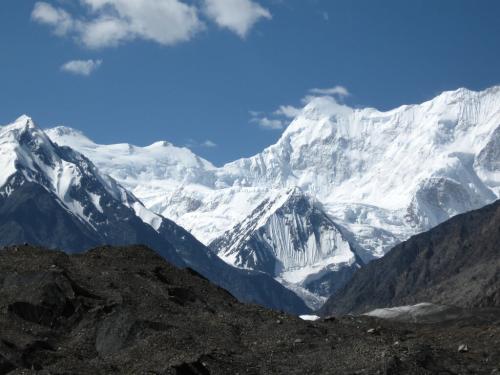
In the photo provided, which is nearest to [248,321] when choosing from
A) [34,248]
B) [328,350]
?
[328,350]

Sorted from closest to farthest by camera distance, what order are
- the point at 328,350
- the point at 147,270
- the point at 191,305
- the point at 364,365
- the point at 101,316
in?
the point at 364,365 → the point at 328,350 → the point at 101,316 → the point at 191,305 → the point at 147,270

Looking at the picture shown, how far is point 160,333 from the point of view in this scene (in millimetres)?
58969

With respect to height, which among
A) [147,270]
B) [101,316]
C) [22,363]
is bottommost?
[22,363]

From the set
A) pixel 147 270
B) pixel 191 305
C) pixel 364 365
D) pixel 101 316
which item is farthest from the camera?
pixel 147 270

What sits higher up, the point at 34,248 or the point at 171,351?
the point at 34,248

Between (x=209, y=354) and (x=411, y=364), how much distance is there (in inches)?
443

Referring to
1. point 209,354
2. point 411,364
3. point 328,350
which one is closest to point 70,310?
point 209,354

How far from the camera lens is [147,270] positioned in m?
77.0

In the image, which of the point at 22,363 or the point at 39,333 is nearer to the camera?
the point at 22,363

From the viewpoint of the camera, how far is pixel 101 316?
63250 mm

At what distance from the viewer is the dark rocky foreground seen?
176 feet

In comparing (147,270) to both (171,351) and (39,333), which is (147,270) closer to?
(39,333)

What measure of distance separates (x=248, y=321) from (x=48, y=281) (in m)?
14.0

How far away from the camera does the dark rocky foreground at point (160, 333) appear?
53.5 m
